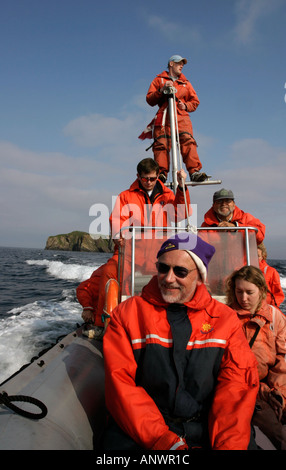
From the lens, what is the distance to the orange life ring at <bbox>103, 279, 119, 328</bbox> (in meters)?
3.10

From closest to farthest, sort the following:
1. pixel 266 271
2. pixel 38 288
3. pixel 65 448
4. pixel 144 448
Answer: pixel 144 448 < pixel 65 448 < pixel 266 271 < pixel 38 288

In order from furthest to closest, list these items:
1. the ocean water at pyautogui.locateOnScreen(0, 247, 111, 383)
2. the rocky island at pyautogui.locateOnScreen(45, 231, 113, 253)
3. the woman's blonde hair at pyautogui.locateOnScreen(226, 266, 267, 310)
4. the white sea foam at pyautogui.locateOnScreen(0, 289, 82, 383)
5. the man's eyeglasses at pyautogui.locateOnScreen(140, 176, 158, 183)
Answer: the rocky island at pyautogui.locateOnScreen(45, 231, 113, 253) → the ocean water at pyautogui.locateOnScreen(0, 247, 111, 383) → the white sea foam at pyautogui.locateOnScreen(0, 289, 82, 383) → the man's eyeglasses at pyautogui.locateOnScreen(140, 176, 158, 183) → the woman's blonde hair at pyautogui.locateOnScreen(226, 266, 267, 310)

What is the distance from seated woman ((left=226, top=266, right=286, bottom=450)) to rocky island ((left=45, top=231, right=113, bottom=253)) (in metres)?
81.5

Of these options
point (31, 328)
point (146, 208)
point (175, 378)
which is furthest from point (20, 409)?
point (31, 328)

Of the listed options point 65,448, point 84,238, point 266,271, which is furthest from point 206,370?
point 84,238

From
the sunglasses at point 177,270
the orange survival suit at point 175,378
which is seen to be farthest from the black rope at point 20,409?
the sunglasses at point 177,270

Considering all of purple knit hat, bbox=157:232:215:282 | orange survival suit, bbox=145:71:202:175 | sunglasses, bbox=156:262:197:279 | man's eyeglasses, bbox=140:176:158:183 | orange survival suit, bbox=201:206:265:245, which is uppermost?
orange survival suit, bbox=145:71:202:175

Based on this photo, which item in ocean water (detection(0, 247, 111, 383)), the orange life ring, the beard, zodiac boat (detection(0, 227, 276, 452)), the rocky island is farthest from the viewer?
the rocky island

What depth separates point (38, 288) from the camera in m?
12.6

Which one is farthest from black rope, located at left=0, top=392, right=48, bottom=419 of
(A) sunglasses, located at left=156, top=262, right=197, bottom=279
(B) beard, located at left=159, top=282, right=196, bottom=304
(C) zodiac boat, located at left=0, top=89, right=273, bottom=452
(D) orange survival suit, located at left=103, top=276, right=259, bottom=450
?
(A) sunglasses, located at left=156, top=262, right=197, bottom=279

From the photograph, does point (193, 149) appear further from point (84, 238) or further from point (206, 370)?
point (84, 238)

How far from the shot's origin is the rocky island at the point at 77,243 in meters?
88.6

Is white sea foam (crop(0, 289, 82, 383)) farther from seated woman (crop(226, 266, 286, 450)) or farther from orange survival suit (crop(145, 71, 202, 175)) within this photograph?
orange survival suit (crop(145, 71, 202, 175))
